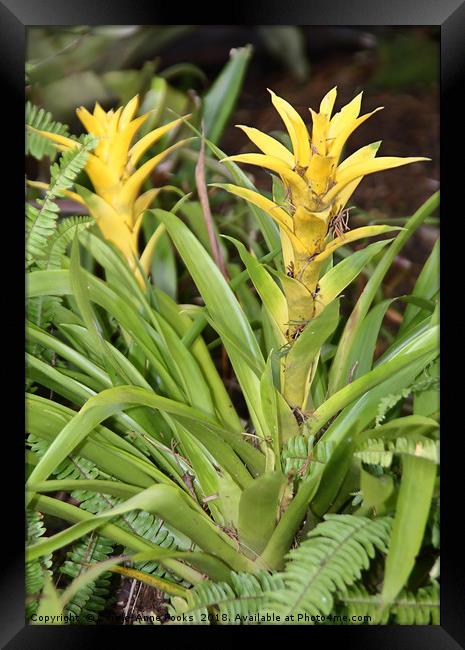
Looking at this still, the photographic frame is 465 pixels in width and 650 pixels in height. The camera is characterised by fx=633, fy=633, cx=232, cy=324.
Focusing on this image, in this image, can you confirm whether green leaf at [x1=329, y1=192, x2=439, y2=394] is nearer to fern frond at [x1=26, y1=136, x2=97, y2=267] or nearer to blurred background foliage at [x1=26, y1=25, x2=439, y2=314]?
blurred background foliage at [x1=26, y1=25, x2=439, y2=314]

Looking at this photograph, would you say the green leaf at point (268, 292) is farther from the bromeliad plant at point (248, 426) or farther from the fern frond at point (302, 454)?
the fern frond at point (302, 454)

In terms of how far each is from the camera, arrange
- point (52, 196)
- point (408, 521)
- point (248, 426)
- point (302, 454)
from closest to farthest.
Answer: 1. point (408, 521)
2. point (302, 454)
3. point (52, 196)
4. point (248, 426)

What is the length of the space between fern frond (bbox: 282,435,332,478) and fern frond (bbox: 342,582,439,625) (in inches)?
6.3

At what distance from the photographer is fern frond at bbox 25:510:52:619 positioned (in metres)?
0.88

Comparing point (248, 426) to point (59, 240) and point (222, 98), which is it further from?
point (222, 98)

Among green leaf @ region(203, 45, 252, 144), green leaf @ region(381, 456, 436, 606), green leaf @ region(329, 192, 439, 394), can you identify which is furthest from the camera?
green leaf @ region(203, 45, 252, 144)

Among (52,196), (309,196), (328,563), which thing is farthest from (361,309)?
(52,196)

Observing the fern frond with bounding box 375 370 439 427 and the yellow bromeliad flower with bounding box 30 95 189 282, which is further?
the yellow bromeliad flower with bounding box 30 95 189 282

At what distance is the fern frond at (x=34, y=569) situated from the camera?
88cm

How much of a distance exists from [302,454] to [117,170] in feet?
1.72

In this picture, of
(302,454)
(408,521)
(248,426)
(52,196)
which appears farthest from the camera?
(248,426)

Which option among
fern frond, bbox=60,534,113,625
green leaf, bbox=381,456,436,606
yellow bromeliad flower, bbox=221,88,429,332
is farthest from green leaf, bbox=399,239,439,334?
fern frond, bbox=60,534,113,625

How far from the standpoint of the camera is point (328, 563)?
28.9 inches

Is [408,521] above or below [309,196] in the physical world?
below
